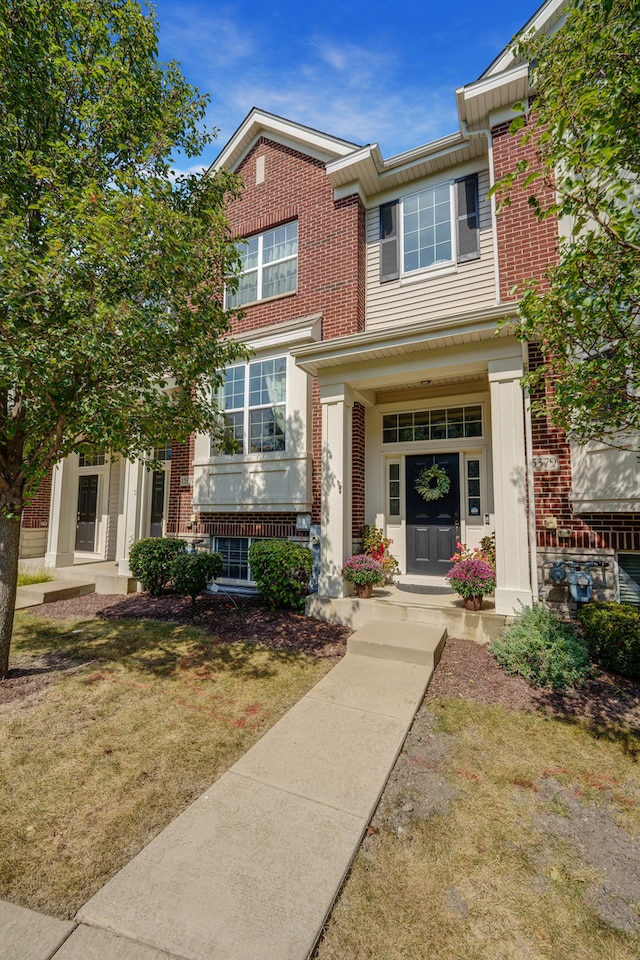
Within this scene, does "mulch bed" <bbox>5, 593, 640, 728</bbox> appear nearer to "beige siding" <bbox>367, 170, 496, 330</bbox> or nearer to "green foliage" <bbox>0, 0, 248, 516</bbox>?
"green foliage" <bbox>0, 0, 248, 516</bbox>

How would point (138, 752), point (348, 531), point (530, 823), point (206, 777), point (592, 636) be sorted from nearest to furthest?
point (530, 823) → point (206, 777) → point (138, 752) → point (592, 636) → point (348, 531)

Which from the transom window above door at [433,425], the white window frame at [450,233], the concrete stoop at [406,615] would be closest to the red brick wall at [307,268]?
the transom window above door at [433,425]

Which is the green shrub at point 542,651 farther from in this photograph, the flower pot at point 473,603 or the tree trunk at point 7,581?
the tree trunk at point 7,581

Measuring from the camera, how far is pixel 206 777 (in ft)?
10.3

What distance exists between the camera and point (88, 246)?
3.95m

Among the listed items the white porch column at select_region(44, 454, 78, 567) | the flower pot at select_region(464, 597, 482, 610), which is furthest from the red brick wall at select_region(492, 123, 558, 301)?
the white porch column at select_region(44, 454, 78, 567)

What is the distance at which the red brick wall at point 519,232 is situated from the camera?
270 inches

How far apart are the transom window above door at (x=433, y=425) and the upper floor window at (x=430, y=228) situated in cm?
271

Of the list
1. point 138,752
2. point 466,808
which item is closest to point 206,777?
point 138,752

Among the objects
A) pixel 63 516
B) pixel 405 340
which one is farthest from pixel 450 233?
pixel 63 516

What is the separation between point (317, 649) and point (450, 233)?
762 centimetres

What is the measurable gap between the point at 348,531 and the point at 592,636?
12.1 ft

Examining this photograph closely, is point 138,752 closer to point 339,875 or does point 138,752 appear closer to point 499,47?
point 339,875

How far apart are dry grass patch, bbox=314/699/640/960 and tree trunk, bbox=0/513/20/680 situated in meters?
4.36
